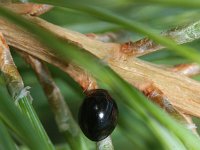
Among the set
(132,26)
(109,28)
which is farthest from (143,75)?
(109,28)

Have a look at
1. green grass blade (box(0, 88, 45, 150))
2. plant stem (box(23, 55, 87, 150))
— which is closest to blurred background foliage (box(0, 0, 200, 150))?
plant stem (box(23, 55, 87, 150))

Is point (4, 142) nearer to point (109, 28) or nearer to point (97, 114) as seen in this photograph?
point (97, 114)

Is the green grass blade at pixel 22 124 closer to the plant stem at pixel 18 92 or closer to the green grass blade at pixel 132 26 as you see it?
the plant stem at pixel 18 92

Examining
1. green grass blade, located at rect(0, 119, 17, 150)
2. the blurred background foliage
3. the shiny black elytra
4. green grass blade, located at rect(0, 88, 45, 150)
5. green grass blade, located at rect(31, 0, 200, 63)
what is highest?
green grass blade, located at rect(31, 0, 200, 63)

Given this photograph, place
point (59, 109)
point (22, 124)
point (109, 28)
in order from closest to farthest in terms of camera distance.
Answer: point (22, 124), point (59, 109), point (109, 28)

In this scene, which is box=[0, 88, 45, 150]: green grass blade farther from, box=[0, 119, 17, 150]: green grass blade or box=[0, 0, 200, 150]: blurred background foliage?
box=[0, 0, 200, 150]: blurred background foliage

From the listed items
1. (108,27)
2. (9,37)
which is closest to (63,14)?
(108,27)

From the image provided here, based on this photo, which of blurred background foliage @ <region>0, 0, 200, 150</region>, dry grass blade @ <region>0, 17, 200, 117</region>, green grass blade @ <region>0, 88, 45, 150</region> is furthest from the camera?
blurred background foliage @ <region>0, 0, 200, 150</region>

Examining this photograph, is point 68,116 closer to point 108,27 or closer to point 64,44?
point 64,44

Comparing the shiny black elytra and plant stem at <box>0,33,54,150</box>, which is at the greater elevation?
plant stem at <box>0,33,54,150</box>
